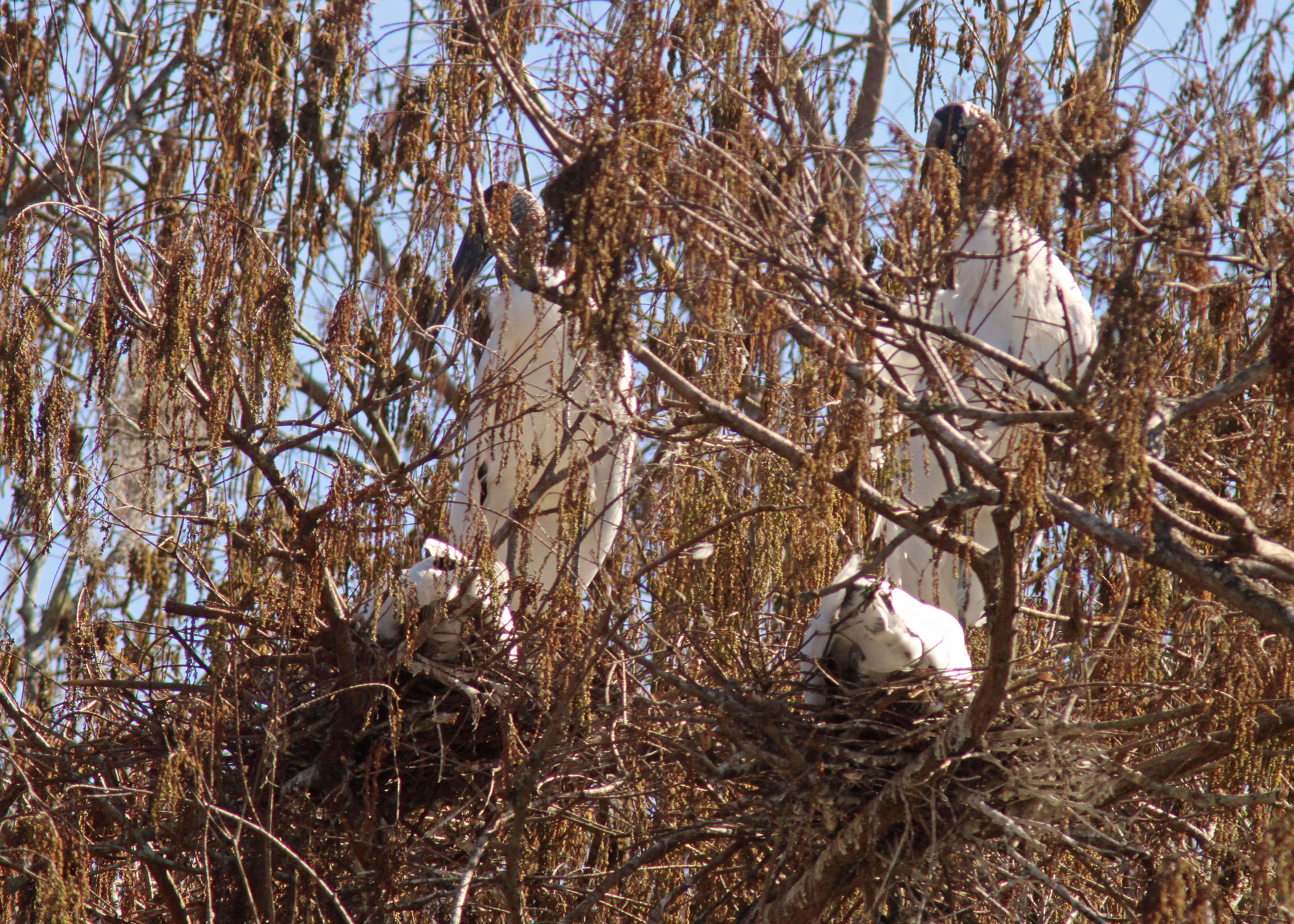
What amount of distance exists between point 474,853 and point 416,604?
651 mm

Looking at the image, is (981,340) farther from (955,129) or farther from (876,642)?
(955,129)

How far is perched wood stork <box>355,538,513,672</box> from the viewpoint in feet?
13.7

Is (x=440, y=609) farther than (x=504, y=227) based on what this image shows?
Yes

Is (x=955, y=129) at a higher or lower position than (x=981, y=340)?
higher

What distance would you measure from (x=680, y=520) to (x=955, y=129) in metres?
2.07

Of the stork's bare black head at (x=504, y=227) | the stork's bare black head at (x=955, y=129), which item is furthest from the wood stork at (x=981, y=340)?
the stork's bare black head at (x=504, y=227)

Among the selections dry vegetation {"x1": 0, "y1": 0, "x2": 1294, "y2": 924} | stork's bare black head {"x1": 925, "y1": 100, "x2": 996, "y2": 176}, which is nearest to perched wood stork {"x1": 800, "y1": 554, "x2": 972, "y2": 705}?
dry vegetation {"x1": 0, "y1": 0, "x2": 1294, "y2": 924}

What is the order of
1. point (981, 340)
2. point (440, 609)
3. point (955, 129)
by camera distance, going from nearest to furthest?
1. point (440, 609)
2. point (981, 340)
3. point (955, 129)

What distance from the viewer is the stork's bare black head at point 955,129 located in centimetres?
488

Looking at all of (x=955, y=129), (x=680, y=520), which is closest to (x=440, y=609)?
(x=680, y=520)

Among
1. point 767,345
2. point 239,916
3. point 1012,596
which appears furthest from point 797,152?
point 239,916

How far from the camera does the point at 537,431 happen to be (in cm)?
504

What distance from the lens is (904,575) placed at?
5.10m

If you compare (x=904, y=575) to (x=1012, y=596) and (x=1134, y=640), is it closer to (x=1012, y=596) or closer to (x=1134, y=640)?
(x=1134, y=640)
